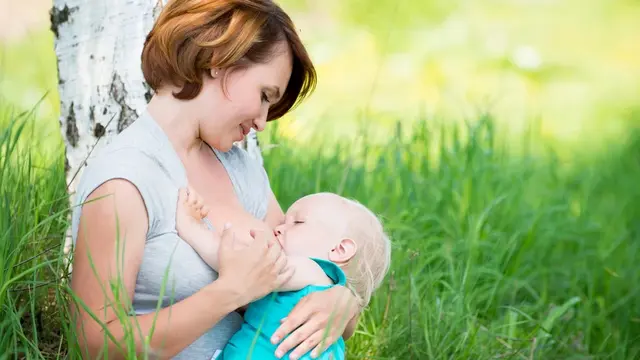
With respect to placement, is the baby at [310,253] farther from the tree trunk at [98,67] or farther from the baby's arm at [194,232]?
the tree trunk at [98,67]

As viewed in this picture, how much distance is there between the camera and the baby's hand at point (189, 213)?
92.7 inches

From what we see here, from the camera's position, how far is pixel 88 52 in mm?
3160

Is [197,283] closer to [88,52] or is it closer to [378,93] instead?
[88,52]

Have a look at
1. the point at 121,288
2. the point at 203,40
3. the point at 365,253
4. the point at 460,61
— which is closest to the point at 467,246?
the point at 365,253

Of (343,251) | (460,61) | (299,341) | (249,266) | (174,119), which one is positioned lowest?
(460,61)

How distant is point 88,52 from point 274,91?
93 centimetres

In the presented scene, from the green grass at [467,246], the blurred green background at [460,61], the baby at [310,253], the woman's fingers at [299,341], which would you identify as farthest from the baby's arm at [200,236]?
the blurred green background at [460,61]

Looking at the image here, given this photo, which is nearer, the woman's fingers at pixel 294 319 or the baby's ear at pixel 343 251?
the woman's fingers at pixel 294 319

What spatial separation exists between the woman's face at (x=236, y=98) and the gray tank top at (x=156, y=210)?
5.4 inches

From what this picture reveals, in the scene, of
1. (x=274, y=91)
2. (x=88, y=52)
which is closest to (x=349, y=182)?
(x=88, y=52)

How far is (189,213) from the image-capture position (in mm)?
2383

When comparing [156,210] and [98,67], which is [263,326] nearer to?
[156,210]

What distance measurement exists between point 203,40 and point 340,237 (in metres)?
0.68

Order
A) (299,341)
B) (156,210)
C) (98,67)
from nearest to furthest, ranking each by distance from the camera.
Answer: (156,210) → (299,341) → (98,67)
